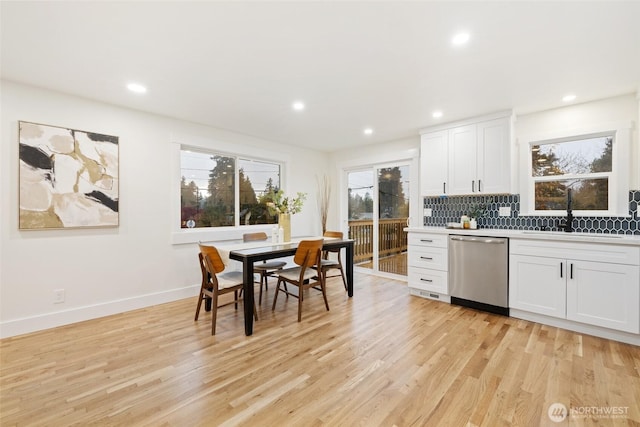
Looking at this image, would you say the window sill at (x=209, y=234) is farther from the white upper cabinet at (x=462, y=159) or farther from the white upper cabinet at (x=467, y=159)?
the white upper cabinet at (x=462, y=159)

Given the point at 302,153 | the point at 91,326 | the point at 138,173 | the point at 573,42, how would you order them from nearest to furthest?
the point at 573,42
the point at 91,326
the point at 138,173
the point at 302,153

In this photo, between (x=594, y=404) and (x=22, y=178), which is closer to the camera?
(x=594, y=404)

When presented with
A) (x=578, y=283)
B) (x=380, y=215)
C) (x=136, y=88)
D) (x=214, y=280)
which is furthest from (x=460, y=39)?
(x=380, y=215)

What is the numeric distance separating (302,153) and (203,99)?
2.50m

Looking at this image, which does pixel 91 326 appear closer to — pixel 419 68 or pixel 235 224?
pixel 235 224

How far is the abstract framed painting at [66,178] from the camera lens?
2.70 meters

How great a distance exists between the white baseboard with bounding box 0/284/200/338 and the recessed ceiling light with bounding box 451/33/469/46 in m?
4.03

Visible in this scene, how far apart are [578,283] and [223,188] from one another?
4.50 metres

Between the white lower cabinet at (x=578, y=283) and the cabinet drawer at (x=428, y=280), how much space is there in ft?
2.44

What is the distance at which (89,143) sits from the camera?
305 cm

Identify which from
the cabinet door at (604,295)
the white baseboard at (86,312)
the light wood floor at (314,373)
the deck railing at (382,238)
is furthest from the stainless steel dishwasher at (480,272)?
the white baseboard at (86,312)

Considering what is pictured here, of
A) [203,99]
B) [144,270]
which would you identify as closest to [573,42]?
[203,99]

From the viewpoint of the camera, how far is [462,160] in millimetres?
3742

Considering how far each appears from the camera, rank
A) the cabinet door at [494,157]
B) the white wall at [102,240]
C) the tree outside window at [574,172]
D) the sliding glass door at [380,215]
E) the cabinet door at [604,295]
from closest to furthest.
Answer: the cabinet door at [604,295] → the white wall at [102,240] → the tree outside window at [574,172] → the cabinet door at [494,157] → the sliding glass door at [380,215]
